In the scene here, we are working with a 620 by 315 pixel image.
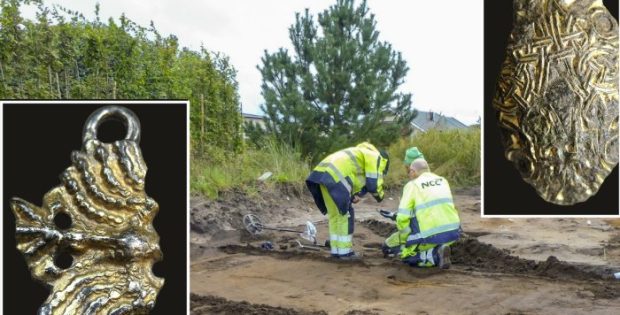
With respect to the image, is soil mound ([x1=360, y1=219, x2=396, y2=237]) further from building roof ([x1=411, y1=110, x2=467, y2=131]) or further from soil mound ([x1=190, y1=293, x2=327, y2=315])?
building roof ([x1=411, y1=110, x2=467, y2=131])

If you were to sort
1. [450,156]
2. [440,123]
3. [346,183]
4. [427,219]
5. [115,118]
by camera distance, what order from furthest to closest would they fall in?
[440,123] → [450,156] → [346,183] → [427,219] → [115,118]

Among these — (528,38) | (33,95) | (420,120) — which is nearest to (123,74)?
(33,95)

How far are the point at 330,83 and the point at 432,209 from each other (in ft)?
18.4

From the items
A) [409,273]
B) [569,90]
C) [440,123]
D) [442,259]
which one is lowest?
[409,273]

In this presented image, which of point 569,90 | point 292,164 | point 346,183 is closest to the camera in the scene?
point 569,90

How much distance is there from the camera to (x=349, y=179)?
21.6 feet

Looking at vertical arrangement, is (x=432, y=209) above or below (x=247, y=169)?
below

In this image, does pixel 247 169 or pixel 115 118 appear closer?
pixel 115 118

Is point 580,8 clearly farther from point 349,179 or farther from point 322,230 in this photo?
point 322,230

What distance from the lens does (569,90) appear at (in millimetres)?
5359

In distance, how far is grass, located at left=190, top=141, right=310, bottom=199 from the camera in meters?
9.34

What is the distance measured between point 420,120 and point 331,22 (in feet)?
18.3

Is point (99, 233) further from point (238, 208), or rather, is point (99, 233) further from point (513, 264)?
point (238, 208)

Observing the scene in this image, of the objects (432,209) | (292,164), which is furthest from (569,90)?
(292,164)
